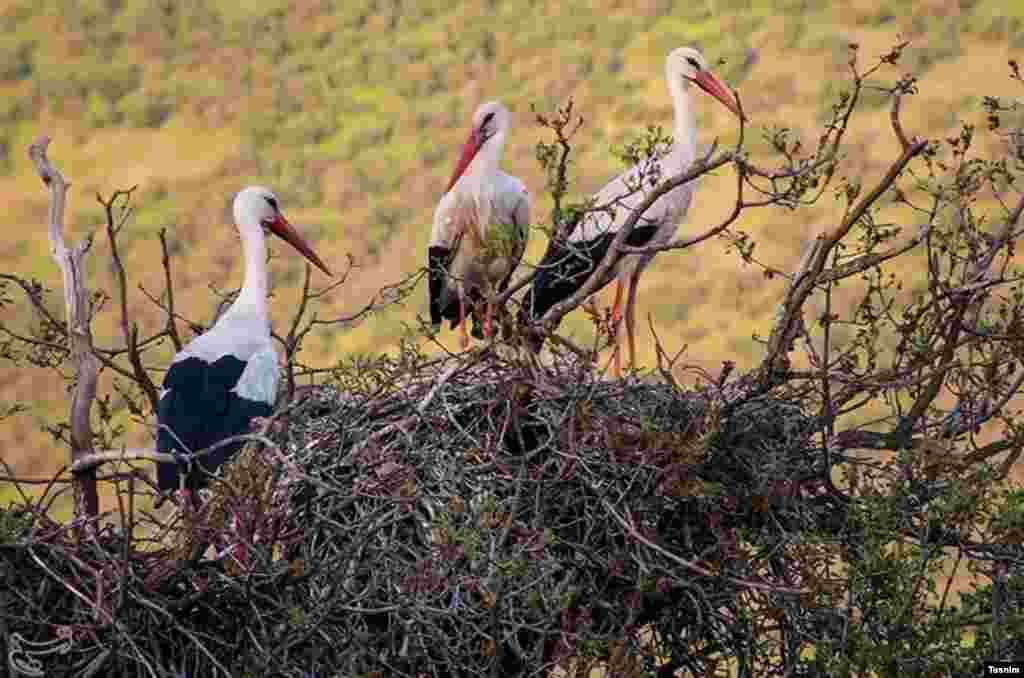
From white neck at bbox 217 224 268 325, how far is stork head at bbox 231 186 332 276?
0.05 metres

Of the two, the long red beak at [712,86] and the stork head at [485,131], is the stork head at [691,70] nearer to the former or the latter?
the long red beak at [712,86]

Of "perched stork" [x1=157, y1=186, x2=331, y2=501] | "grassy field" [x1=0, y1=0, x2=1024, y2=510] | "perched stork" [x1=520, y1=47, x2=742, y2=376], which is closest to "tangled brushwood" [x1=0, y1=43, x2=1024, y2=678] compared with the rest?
"perched stork" [x1=157, y1=186, x2=331, y2=501]

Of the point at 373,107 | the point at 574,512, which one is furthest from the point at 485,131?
the point at 373,107

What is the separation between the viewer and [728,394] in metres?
5.23

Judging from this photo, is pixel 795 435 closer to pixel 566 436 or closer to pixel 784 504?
pixel 784 504

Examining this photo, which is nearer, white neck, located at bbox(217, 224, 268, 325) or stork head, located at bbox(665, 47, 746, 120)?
white neck, located at bbox(217, 224, 268, 325)

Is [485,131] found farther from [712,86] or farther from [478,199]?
[712,86]

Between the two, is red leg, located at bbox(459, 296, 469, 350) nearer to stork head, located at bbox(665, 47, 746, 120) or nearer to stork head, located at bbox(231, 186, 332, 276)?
stork head, located at bbox(231, 186, 332, 276)

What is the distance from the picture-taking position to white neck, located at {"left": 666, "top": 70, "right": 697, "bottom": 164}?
6.93 m

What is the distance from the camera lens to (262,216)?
6.46 meters

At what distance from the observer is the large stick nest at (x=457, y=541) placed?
13.6 feet

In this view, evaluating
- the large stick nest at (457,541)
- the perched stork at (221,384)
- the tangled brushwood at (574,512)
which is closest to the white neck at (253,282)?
the perched stork at (221,384)

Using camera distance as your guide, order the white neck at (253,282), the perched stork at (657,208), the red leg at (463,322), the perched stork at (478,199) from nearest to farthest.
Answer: the white neck at (253,282)
the perched stork at (657,208)
the perched stork at (478,199)
the red leg at (463,322)

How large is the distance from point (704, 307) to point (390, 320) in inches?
120
